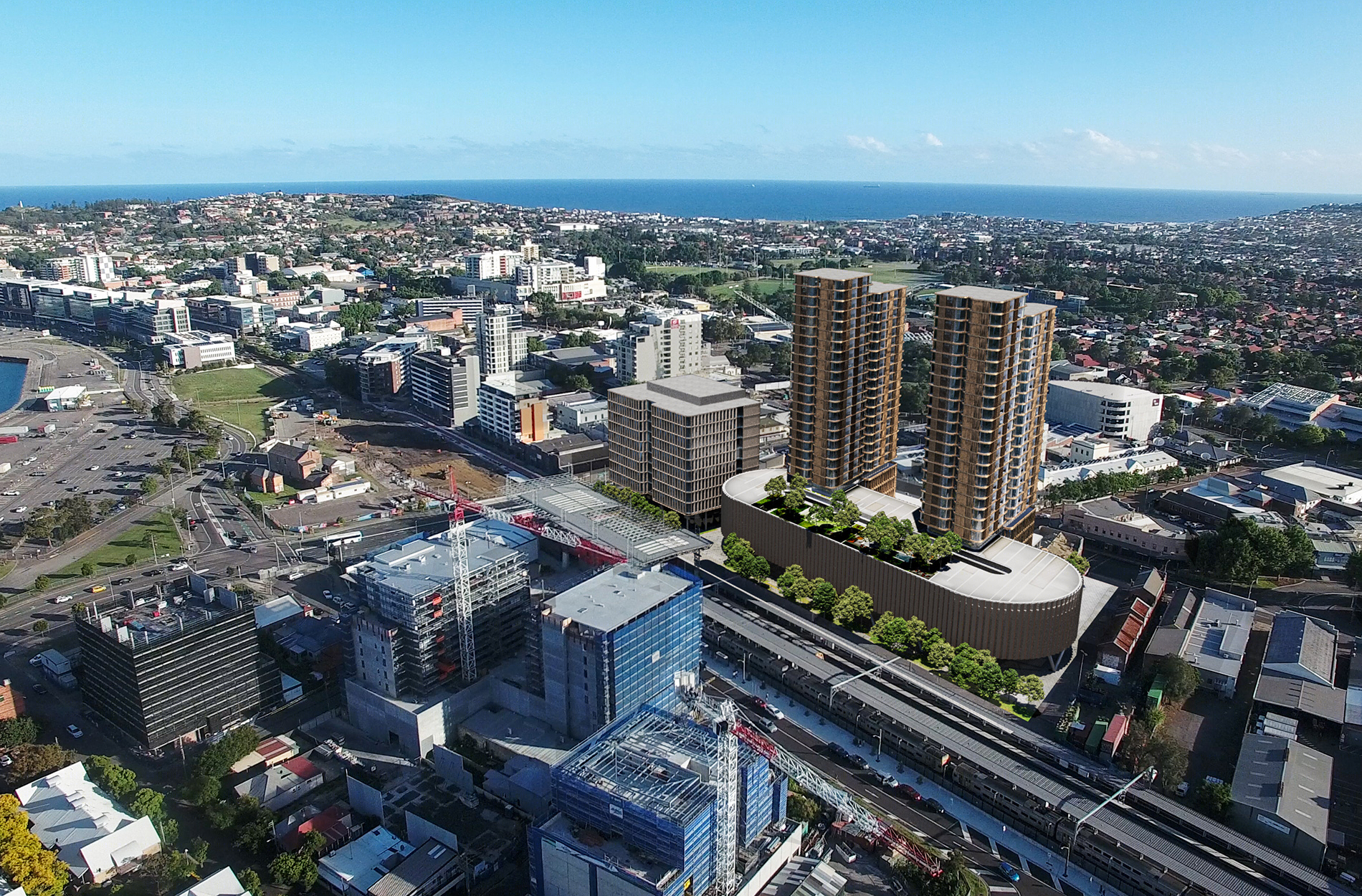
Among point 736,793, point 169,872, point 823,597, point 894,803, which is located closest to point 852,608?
point 823,597

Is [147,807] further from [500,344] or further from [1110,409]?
[1110,409]

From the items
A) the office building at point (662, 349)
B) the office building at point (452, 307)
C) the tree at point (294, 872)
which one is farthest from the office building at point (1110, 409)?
the office building at point (452, 307)

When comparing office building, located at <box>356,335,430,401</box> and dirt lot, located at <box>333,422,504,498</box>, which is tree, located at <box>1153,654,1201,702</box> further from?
office building, located at <box>356,335,430,401</box>

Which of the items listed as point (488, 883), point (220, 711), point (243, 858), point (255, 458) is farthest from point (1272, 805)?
point (255, 458)

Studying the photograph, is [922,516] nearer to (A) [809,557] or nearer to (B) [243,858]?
(A) [809,557]

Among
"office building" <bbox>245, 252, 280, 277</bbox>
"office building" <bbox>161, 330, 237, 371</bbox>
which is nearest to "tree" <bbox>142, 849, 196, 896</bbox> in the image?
"office building" <bbox>161, 330, 237, 371</bbox>
